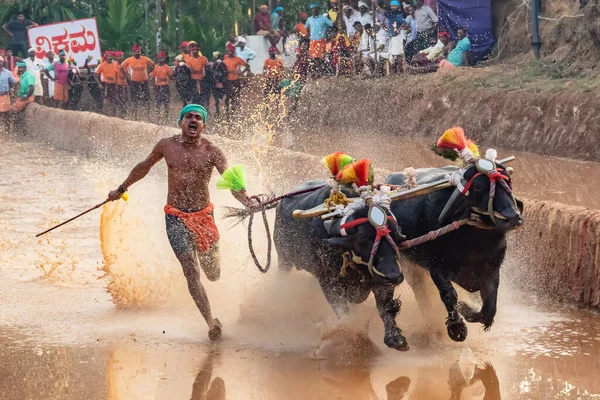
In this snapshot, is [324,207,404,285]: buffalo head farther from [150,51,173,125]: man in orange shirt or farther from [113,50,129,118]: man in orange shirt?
[113,50,129,118]: man in orange shirt

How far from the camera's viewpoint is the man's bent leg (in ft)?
27.1

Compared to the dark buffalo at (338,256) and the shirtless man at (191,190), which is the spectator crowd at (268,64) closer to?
the dark buffalo at (338,256)

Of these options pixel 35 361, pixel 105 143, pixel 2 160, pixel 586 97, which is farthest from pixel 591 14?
pixel 35 361

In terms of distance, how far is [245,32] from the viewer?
1412 inches

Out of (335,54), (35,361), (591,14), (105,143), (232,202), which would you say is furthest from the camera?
(335,54)

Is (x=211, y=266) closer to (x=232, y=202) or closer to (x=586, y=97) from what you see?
(x=232, y=202)

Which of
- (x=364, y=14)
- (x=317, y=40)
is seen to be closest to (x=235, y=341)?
(x=364, y=14)

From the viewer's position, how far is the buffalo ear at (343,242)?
295 inches

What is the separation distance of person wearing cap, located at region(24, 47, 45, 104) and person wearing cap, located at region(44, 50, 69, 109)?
28 centimetres

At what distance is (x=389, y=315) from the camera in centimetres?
753

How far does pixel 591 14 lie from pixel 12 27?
2101 centimetres

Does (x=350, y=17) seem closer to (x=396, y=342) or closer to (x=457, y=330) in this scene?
(x=457, y=330)

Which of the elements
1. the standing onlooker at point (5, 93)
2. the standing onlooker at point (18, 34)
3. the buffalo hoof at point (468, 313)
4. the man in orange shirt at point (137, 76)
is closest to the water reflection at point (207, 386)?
the buffalo hoof at point (468, 313)

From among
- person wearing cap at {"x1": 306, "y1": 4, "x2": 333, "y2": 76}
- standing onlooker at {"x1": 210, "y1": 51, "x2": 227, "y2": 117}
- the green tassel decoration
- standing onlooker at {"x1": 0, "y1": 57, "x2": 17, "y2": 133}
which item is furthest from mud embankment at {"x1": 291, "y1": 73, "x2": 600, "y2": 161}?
the green tassel decoration
